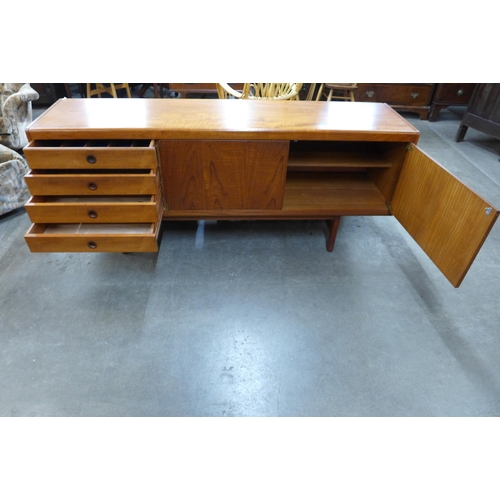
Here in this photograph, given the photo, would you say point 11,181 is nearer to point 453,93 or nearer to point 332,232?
point 332,232

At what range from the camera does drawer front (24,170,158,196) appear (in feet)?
3.59

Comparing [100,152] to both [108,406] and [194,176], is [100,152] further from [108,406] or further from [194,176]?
[108,406]

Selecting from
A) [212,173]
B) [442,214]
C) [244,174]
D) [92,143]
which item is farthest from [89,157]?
[442,214]

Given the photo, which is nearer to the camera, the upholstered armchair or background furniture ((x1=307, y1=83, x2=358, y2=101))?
the upholstered armchair

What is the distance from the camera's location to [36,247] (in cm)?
115

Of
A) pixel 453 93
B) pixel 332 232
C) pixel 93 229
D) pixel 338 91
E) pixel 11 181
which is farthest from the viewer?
pixel 338 91

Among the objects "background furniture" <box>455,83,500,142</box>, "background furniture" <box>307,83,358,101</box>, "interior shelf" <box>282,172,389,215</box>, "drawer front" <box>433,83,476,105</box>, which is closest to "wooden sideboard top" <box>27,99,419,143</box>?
"interior shelf" <box>282,172,389,215</box>

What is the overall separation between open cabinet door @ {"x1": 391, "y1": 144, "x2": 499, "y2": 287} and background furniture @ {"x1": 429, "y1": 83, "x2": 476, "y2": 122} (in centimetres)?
249

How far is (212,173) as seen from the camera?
1258mm

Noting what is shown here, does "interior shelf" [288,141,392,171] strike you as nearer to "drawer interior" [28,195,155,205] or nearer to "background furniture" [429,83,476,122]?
"drawer interior" [28,195,155,205]

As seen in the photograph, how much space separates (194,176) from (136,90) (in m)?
3.45

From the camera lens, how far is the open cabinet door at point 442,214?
3.11ft

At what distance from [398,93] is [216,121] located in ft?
8.91

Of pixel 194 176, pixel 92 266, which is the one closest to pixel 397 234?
pixel 194 176
